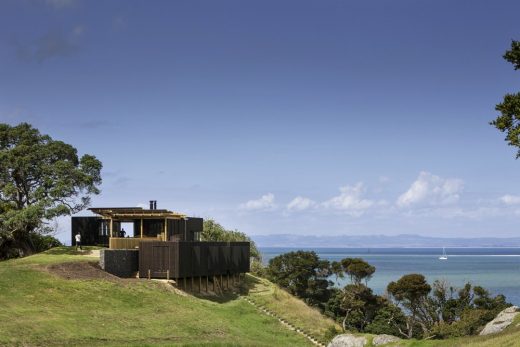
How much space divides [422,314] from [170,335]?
3768 cm

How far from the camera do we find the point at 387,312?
61.6 meters

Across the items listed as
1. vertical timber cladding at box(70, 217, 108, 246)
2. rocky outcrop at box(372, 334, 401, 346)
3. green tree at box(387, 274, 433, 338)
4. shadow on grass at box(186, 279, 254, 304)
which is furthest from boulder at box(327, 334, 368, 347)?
vertical timber cladding at box(70, 217, 108, 246)

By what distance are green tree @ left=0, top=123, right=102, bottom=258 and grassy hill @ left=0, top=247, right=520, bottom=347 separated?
18.3 feet

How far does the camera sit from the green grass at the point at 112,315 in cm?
2830

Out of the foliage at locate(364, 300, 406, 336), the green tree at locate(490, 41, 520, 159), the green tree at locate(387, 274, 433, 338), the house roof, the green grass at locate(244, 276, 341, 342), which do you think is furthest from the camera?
the foliage at locate(364, 300, 406, 336)

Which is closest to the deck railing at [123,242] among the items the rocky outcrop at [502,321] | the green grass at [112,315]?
the green grass at [112,315]

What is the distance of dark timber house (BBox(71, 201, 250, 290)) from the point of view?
43.4m

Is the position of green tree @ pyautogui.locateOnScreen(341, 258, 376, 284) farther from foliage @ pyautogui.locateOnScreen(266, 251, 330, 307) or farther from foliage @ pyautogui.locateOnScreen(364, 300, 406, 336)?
foliage @ pyautogui.locateOnScreen(266, 251, 330, 307)

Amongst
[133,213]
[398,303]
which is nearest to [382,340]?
[133,213]

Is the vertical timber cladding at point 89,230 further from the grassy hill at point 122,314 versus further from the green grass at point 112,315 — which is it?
the green grass at point 112,315

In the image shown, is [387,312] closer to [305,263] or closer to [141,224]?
[305,263]

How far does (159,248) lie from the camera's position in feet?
143

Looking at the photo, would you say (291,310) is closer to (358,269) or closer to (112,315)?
(358,269)

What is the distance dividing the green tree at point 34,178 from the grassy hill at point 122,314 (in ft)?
18.3
